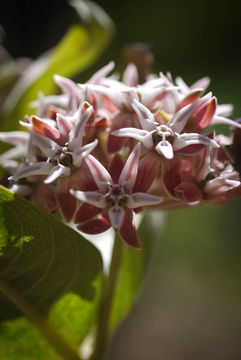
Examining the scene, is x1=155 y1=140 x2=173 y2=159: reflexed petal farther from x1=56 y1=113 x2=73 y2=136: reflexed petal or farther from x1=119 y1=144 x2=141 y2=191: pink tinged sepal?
x1=56 y1=113 x2=73 y2=136: reflexed petal

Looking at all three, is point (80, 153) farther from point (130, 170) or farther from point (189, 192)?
point (189, 192)

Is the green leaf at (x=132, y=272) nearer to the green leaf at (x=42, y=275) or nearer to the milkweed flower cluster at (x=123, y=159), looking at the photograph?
the green leaf at (x=42, y=275)

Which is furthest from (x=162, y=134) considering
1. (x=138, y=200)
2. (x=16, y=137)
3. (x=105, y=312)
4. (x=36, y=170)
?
(x=105, y=312)

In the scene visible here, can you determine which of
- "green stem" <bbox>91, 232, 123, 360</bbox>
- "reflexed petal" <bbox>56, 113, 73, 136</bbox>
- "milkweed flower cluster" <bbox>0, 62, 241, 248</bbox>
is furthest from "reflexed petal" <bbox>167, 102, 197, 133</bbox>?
"green stem" <bbox>91, 232, 123, 360</bbox>

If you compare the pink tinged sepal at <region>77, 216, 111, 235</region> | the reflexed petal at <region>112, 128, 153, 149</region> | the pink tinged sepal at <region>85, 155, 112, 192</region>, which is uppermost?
the reflexed petal at <region>112, 128, 153, 149</region>

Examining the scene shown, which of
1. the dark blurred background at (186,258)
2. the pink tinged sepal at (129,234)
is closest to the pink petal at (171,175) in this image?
the pink tinged sepal at (129,234)
